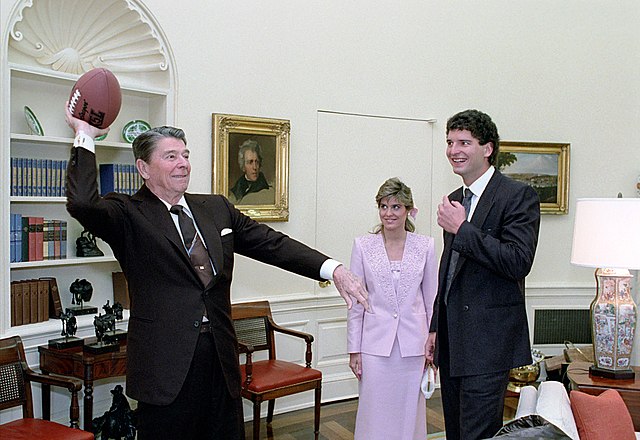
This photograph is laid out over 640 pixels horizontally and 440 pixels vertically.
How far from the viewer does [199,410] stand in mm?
2664

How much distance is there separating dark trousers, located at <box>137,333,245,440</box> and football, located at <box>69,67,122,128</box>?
3.17 feet

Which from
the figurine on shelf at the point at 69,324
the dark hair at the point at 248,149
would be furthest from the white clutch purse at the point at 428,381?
the dark hair at the point at 248,149

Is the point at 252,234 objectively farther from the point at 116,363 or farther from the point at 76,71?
the point at 76,71

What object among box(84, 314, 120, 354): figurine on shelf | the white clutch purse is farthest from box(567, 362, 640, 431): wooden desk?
box(84, 314, 120, 354): figurine on shelf

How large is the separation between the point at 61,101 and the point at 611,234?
12.0ft

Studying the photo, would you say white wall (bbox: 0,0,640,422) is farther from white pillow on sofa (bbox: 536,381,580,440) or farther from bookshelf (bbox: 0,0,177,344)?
white pillow on sofa (bbox: 536,381,580,440)

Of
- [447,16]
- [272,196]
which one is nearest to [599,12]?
[447,16]

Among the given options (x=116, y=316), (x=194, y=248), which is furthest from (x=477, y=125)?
(x=116, y=316)

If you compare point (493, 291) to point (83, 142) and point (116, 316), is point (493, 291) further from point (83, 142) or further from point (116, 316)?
point (116, 316)

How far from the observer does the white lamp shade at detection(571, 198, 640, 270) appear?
3.61m

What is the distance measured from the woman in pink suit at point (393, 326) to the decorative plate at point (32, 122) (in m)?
2.19

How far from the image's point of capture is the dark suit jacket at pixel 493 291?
2.68 meters

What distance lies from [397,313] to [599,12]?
458cm

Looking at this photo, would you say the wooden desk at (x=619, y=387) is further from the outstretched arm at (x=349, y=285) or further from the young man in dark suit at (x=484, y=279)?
the outstretched arm at (x=349, y=285)
